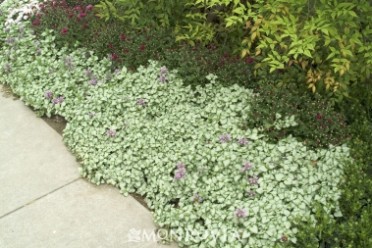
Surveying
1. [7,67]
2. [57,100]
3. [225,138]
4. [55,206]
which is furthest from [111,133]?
[7,67]

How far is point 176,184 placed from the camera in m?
3.44

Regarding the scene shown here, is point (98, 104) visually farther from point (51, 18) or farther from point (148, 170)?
point (51, 18)

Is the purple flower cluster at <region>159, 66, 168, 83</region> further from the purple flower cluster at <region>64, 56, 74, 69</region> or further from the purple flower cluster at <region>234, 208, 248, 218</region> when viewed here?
the purple flower cluster at <region>234, 208, 248, 218</region>

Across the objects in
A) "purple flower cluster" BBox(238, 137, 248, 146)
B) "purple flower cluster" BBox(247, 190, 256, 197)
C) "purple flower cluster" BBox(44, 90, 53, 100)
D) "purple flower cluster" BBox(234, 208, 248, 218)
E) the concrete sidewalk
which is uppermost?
"purple flower cluster" BBox(238, 137, 248, 146)

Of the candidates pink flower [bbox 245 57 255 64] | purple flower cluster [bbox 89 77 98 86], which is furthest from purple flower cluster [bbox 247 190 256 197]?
purple flower cluster [bbox 89 77 98 86]

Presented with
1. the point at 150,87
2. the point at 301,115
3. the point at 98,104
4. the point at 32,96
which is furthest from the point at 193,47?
the point at 32,96

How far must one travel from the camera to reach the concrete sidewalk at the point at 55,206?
326 cm

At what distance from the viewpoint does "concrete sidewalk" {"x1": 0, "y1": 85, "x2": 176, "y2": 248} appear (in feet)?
10.7

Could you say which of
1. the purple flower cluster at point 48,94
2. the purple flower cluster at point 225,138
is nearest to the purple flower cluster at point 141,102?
the purple flower cluster at point 225,138

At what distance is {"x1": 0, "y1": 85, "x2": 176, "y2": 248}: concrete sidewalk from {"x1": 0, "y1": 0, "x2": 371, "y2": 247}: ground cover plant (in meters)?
0.13

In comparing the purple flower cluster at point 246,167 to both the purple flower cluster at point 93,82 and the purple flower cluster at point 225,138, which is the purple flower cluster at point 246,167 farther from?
the purple flower cluster at point 93,82

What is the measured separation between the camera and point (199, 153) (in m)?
3.58

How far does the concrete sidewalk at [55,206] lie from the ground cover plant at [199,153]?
0.44ft

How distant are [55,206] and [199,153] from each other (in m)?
1.20
